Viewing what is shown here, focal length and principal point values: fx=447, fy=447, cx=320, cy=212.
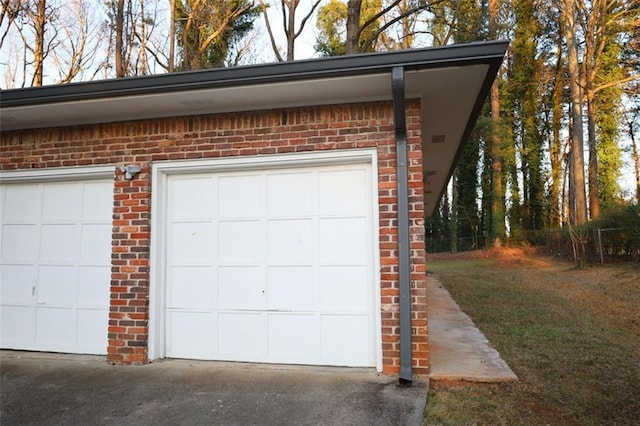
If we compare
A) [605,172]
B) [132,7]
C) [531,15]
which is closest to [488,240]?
[605,172]

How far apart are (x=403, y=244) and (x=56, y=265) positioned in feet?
13.2

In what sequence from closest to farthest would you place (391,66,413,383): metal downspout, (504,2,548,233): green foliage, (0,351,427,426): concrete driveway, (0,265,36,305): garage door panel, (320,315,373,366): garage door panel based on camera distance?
(0,351,427,426): concrete driveway
(391,66,413,383): metal downspout
(320,315,373,366): garage door panel
(0,265,36,305): garage door panel
(504,2,548,233): green foliage

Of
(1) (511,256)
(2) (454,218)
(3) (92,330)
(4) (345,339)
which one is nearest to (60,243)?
(3) (92,330)

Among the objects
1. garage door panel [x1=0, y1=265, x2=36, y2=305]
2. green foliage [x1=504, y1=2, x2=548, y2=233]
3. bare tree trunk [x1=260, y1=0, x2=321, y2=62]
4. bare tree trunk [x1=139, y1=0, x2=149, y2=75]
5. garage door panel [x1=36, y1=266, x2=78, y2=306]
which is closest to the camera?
garage door panel [x1=36, y1=266, x2=78, y2=306]

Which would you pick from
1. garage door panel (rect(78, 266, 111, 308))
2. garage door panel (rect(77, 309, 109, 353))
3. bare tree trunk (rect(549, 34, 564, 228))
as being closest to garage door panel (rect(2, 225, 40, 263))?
garage door panel (rect(78, 266, 111, 308))

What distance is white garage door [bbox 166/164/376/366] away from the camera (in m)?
4.54

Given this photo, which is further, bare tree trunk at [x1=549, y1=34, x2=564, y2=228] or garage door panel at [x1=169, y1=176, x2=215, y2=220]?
bare tree trunk at [x1=549, y1=34, x2=564, y2=228]

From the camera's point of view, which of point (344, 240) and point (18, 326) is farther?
point (18, 326)

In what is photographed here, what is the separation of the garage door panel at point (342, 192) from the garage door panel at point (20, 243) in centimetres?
350

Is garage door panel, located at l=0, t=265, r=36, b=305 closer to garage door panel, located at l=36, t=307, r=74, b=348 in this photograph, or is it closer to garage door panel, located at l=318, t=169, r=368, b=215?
garage door panel, located at l=36, t=307, r=74, b=348

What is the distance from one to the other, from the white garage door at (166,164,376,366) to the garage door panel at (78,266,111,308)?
0.76m

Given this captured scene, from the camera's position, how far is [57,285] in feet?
17.1

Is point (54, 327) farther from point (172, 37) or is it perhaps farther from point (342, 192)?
point (172, 37)

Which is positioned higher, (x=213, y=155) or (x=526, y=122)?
(x=526, y=122)
